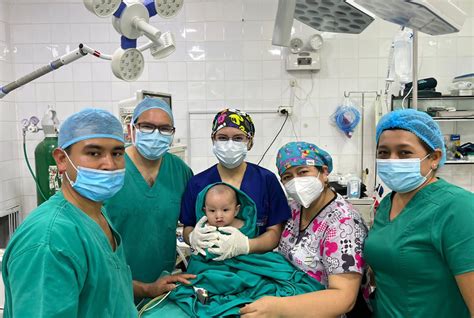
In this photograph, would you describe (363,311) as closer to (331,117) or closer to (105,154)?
(105,154)

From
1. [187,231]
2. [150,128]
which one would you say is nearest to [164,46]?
[150,128]

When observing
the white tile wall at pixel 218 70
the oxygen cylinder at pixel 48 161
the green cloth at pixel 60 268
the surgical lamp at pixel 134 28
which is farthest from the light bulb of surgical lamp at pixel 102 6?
the white tile wall at pixel 218 70

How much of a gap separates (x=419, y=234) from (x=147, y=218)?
1.06m

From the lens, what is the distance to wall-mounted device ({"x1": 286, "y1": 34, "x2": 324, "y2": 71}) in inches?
128

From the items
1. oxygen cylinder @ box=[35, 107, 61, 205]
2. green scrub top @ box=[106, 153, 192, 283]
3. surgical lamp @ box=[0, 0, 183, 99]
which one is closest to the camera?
surgical lamp @ box=[0, 0, 183, 99]

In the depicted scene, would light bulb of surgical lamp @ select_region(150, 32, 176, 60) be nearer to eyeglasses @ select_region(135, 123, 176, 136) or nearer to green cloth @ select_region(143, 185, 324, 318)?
eyeglasses @ select_region(135, 123, 176, 136)

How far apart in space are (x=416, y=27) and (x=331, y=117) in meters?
2.31

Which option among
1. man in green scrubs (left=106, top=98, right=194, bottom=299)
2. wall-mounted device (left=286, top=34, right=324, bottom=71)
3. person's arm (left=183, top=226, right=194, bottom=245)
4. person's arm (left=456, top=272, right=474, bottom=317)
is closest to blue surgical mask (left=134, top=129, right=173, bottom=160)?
man in green scrubs (left=106, top=98, right=194, bottom=299)

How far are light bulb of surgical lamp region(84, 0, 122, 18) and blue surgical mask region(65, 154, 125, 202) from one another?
0.43m

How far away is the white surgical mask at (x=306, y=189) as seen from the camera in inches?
56.1

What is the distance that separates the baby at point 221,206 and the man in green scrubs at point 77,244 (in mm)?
420

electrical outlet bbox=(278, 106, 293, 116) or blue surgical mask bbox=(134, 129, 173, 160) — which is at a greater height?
electrical outlet bbox=(278, 106, 293, 116)

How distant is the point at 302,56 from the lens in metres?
3.28

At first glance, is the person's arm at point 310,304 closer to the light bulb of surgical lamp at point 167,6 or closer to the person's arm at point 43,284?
the person's arm at point 43,284
